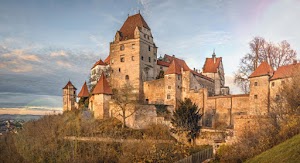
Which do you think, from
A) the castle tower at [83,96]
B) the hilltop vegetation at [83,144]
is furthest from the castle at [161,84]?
the hilltop vegetation at [83,144]

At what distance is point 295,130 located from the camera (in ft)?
47.4

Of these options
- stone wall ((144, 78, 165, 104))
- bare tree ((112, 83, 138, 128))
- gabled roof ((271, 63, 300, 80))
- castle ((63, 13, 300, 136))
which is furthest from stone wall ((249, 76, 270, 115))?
bare tree ((112, 83, 138, 128))

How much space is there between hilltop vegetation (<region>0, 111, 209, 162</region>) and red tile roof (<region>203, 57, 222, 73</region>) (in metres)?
18.8

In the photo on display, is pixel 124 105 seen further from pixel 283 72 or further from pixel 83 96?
pixel 283 72

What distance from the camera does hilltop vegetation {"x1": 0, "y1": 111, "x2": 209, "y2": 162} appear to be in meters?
24.5

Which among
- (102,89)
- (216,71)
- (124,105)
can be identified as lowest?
(124,105)

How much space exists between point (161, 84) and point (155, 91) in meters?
1.34

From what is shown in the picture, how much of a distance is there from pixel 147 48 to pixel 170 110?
430 inches

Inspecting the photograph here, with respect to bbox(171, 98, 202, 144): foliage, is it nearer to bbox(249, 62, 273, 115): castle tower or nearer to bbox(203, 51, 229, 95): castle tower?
bbox(249, 62, 273, 115): castle tower

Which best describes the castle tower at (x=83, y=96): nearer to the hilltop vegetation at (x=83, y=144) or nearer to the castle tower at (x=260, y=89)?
the hilltop vegetation at (x=83, y=144)

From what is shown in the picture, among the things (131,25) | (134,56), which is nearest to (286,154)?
(134,56)

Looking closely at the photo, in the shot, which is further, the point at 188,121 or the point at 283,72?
the point at 188,121

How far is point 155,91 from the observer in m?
37.6

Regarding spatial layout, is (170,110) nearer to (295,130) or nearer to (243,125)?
(243,125)
